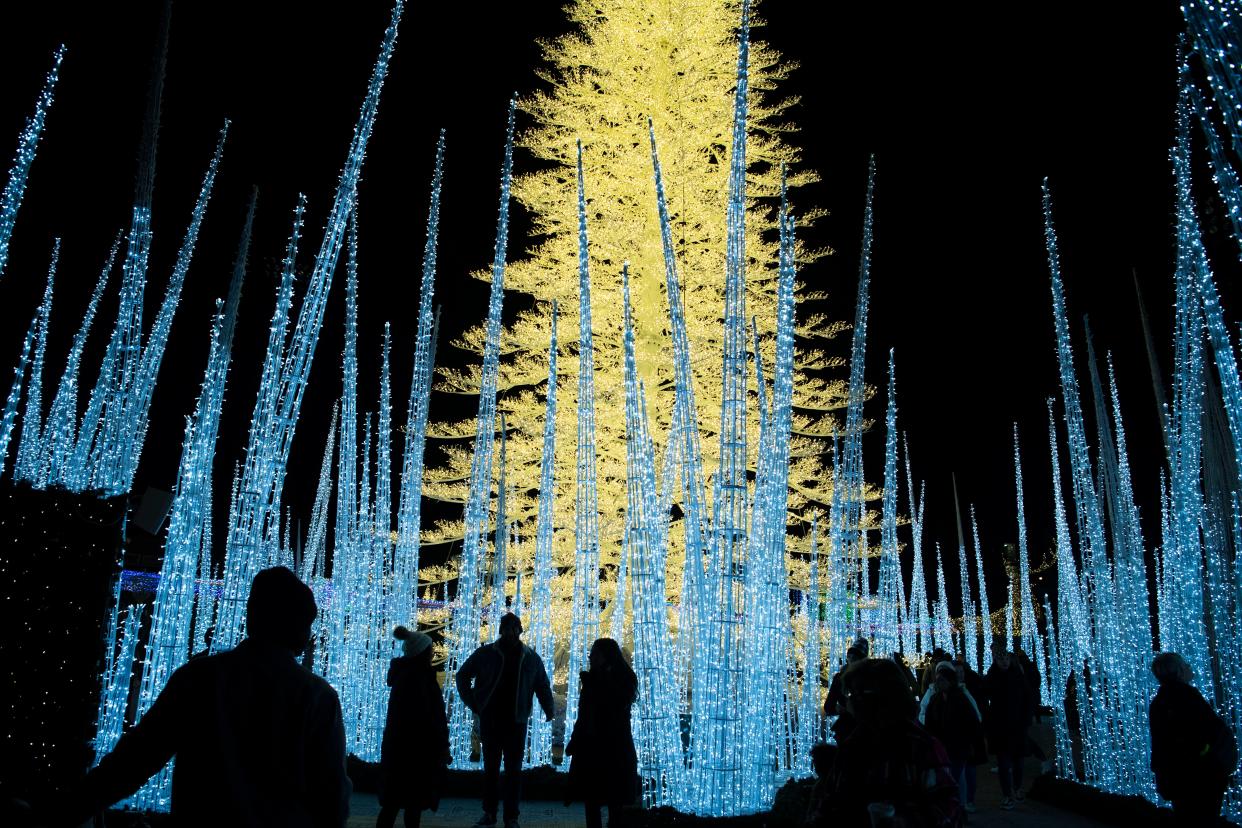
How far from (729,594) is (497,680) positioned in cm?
153

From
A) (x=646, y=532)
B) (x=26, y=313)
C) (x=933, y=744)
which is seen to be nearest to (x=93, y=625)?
(x=646, y=532)

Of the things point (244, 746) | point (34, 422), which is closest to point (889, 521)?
point (34, 422)

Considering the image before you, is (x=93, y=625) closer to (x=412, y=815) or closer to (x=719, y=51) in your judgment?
(x=412, y=815)

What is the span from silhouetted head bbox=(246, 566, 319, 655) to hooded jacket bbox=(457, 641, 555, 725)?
374cm

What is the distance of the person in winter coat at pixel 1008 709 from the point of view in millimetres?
8211

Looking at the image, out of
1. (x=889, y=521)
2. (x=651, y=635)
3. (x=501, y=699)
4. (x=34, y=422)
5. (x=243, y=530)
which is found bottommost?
(x=501, y=699)

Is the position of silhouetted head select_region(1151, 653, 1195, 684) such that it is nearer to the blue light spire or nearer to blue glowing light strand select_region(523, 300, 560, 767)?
the blue light spire

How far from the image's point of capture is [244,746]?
196 cm

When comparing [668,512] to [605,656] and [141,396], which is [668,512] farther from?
[141,396]

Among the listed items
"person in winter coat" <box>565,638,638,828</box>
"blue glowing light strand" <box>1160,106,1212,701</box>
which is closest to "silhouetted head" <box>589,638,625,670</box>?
"person in winter coat" <box>565,638,638,828</box>

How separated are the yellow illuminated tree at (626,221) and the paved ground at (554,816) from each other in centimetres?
490

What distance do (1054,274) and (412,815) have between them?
5.84 m

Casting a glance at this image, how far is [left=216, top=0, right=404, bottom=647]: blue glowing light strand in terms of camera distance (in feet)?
17.2

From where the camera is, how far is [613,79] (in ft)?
41.9
